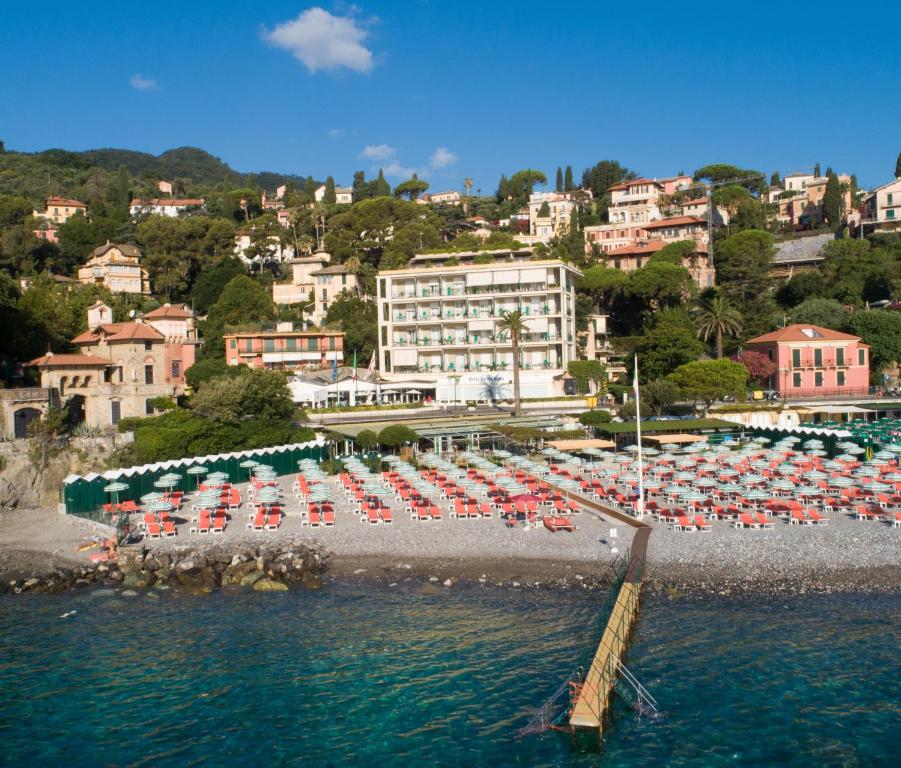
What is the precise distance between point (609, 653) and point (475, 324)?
52.0 meters

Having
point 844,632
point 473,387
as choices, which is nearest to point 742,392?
point 473,387

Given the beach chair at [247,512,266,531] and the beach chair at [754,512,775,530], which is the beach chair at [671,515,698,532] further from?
the beach chair at [247,512,266,531]

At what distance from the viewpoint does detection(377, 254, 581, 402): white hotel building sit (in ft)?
219

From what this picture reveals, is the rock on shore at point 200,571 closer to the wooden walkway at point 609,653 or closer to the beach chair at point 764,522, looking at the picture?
the wooden walkway at point 609,653

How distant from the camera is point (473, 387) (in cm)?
6462

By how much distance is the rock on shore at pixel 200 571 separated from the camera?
2698 centimetres

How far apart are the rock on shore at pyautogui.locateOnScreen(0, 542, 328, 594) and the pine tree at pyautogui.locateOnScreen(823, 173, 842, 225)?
4025 inches

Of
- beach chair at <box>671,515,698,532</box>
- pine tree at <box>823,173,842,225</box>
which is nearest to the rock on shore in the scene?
beach chair at <box>671,515,698,532</box>

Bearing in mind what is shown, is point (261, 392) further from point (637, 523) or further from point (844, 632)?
point (844, 632)

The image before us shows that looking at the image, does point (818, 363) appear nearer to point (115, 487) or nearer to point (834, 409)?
point (834, 409)

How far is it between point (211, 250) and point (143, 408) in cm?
4603

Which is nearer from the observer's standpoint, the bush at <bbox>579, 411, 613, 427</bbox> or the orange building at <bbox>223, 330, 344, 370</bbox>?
the bush at <bbox>579, 411, 613, 427</bbox>

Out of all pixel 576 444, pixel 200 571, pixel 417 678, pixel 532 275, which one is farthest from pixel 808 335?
pixel 417 678

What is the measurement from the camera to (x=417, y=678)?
64.2ft
